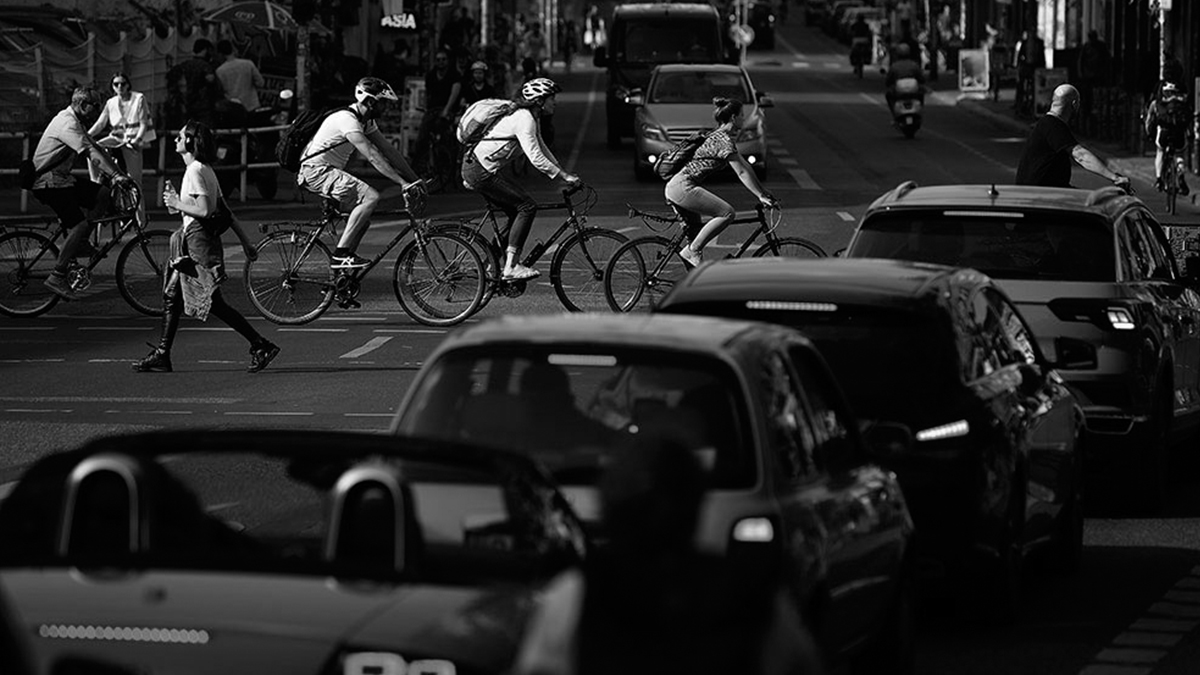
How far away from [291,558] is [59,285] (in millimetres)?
15930

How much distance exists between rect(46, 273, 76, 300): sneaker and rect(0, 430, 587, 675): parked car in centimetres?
1466

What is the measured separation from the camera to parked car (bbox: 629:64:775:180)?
1499 inches

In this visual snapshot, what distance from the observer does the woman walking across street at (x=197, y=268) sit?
17.6 m

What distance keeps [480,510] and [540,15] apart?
336 feet

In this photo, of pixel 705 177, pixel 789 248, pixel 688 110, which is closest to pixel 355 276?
pixel 705 177

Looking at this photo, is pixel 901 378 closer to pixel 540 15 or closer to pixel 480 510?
pixel 480 510

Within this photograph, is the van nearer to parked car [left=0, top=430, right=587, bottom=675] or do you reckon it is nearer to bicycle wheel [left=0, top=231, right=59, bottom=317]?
bicycle wheel [left=0, top=231, right=59, bottom=317]

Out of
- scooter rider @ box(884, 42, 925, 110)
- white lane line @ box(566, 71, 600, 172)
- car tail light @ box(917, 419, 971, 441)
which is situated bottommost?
white lane line @ box(566, 71, 600, 172)

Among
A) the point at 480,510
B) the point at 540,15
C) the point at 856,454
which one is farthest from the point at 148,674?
the point at 540,15

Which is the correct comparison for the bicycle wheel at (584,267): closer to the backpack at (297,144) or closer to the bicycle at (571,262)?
the bicycle at (571,262)

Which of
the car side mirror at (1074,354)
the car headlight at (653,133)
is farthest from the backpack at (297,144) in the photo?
the car headlight at (653,133)

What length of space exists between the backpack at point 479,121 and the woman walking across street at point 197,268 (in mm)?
3239

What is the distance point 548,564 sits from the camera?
5.87m

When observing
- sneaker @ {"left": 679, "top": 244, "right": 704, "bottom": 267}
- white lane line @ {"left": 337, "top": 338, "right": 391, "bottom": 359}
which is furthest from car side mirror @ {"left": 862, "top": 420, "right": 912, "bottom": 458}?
sneaker @ {"left": 679, "top": 244, "right": 704, "bottom": 267}
